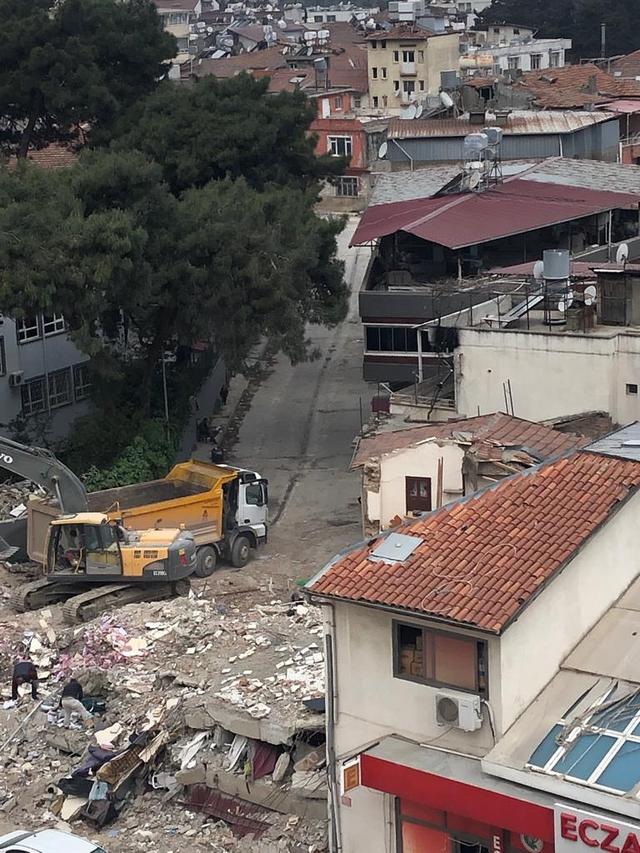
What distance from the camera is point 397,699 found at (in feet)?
56.3

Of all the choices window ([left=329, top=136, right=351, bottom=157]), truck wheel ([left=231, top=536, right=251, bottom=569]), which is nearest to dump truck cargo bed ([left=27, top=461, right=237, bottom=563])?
truck wheel ([left=231, top=536, right=251, bottom=569])

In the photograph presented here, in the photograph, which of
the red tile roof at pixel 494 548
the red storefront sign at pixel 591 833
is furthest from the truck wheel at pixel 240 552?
the red storefront sign at pixel 591 833

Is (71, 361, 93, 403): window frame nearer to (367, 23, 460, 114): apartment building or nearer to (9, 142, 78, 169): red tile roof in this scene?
(9, 142, 78, 169): red tile roof

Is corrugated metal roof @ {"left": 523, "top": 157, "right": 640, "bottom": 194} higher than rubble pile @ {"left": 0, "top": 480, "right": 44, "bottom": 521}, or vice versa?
corrugated metal roof @ {"left": 523, "top": 157, "right": 640, "bottom": 194}

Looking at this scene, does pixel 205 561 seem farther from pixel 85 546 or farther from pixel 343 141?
pixel 343 141

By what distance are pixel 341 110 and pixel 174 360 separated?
153ft

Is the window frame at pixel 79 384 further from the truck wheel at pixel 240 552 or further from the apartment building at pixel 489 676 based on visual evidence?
the apartment building at pixel 489 676

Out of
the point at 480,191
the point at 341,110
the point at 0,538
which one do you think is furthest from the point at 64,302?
the point at 341,110

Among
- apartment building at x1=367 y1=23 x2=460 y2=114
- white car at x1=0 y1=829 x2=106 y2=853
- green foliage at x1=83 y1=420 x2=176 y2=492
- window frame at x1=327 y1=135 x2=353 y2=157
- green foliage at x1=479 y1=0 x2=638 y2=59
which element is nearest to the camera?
white car at x1=0 y1=829 x2=106 y2=853

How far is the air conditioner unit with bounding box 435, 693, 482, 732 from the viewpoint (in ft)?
53.5

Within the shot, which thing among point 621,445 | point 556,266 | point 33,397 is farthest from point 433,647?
point 33,397

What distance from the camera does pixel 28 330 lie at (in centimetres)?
4269

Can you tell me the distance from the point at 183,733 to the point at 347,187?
59304mm

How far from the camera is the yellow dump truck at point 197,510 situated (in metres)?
31.1
